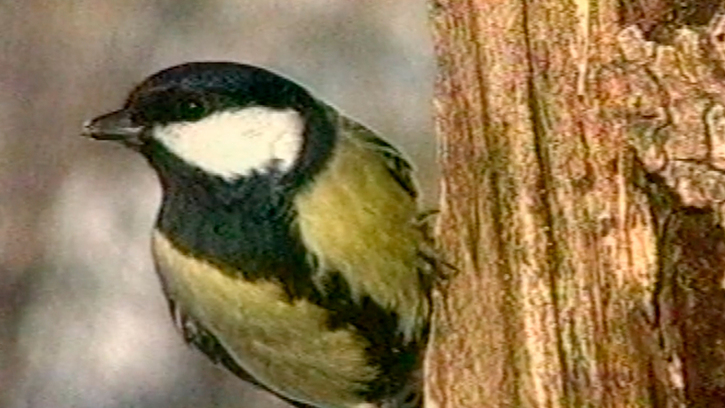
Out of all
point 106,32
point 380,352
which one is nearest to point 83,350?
point 106,32

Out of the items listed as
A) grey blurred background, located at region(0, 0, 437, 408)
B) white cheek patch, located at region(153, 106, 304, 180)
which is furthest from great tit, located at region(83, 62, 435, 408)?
grey blurred background, located at region(0, 0, 437, 408)

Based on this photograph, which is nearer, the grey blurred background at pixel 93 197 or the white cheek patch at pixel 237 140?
the white cheek patch at pixel 237 140

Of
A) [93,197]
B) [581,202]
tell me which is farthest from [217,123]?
[93,197]

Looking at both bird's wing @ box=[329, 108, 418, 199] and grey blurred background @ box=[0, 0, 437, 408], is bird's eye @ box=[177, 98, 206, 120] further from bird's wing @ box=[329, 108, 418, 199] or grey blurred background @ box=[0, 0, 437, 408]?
grey blurred background @ box=[0, 0, 437, 408]

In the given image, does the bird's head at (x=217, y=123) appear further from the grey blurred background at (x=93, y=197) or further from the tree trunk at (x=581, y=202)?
the grey blurred background at (x=93, y=197)

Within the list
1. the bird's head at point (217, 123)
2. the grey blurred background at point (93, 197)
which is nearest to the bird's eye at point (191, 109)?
the bird's head at point (217, 123)

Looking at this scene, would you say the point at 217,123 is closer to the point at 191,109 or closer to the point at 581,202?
the point at 191,109
